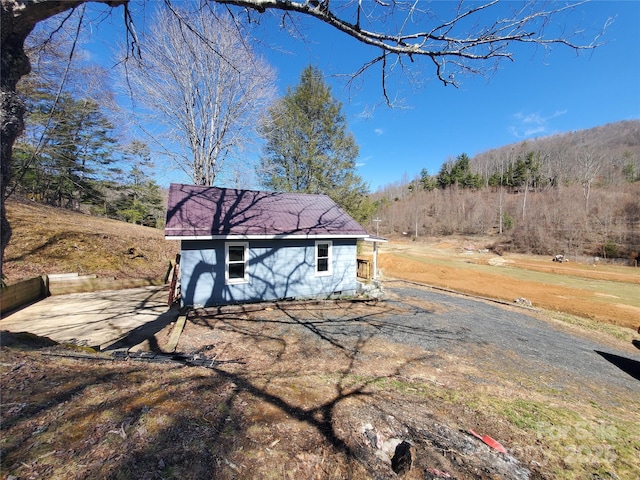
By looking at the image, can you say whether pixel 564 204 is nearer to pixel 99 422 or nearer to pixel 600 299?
pixel 600 299

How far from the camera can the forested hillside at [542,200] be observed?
37.7m

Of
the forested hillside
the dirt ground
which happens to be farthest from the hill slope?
the forested hillside

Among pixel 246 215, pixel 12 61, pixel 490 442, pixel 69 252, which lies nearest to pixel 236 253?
pixel 246 215

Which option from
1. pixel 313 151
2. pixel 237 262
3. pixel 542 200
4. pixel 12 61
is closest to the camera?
pixel 12 61

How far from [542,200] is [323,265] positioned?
60.1 meters

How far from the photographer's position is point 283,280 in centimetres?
953

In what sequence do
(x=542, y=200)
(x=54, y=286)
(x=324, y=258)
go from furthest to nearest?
1. (x=542, y=200)
2. (x=324, y=258)
3. (x=54, y=286)

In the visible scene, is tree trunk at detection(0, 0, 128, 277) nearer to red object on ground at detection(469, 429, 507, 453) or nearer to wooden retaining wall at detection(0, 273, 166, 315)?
red object on ground at detection(469, 429, 507, 453)

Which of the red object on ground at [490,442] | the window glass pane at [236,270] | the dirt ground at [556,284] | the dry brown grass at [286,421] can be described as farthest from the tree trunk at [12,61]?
the dirt ground at [556,284]

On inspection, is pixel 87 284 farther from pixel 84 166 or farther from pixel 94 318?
pixel 84 166

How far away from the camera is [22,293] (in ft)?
25.6

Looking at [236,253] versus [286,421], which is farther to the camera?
[236,253]

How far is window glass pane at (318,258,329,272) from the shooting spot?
34.0 ft

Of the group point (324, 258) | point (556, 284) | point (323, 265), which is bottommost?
point (556, 284)
